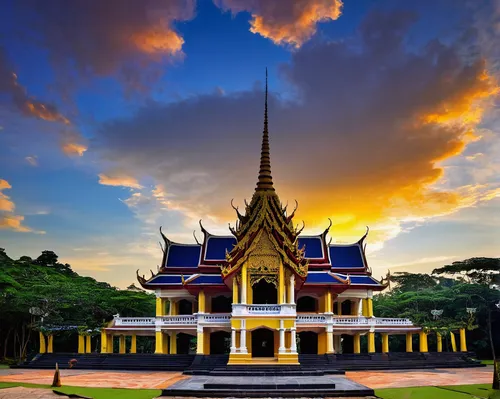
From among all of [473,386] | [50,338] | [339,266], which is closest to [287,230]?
[339,266]

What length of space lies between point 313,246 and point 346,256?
2.58m

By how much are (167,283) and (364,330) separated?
1145 centimetres

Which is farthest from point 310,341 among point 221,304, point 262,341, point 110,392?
point 110,392

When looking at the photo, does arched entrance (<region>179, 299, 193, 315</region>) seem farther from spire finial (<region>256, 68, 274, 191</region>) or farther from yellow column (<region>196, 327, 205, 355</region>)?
spire finial (<region>256, 68, 274, 191</region>)

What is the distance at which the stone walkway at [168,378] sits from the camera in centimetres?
1809

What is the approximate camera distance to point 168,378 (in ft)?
67.3

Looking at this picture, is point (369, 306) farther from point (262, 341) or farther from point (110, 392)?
point (110, 392)

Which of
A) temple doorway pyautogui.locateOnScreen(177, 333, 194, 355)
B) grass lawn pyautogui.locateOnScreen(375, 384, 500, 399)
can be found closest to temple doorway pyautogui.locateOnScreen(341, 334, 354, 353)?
temple doorway pyautogui.locateOnScreen(177, 333, 194, 355)

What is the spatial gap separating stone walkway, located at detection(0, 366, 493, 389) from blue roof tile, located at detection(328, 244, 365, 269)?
8.15m

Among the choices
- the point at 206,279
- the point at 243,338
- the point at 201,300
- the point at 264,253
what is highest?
the point at 264,253

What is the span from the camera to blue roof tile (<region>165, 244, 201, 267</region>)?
29906 mm

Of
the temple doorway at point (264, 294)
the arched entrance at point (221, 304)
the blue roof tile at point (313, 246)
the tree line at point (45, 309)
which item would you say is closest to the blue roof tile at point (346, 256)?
the blue roof tile at point (313, 246)

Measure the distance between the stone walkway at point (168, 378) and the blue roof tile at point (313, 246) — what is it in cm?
803

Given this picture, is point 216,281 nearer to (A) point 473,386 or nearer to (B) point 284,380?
(B) point 284,380
